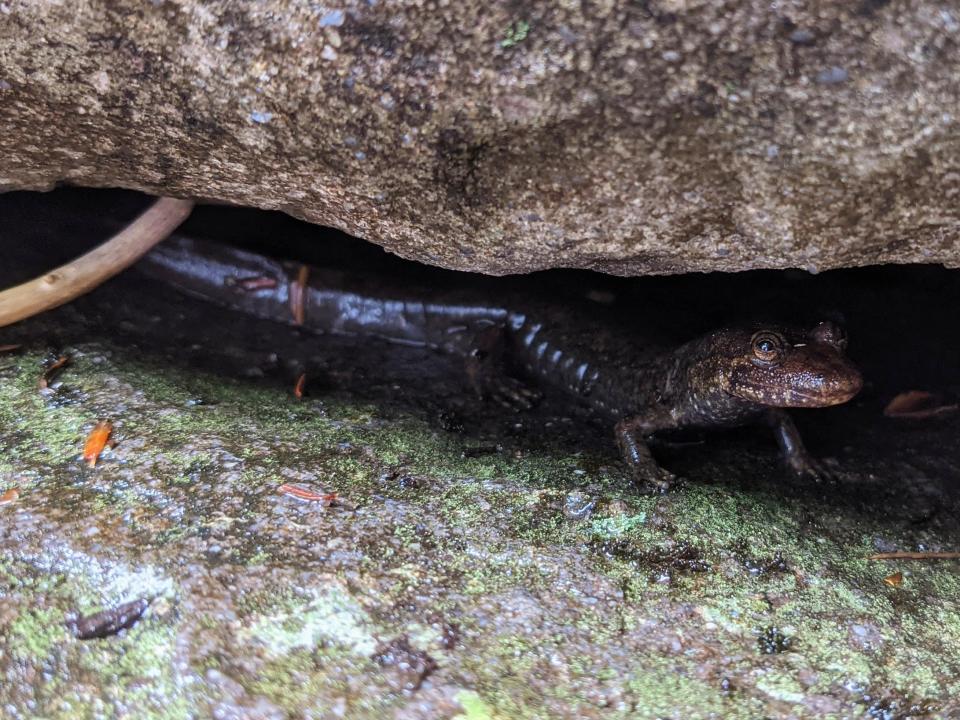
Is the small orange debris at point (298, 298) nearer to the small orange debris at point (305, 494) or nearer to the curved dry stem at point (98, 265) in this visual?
the curved dry stem at point (98, 265)

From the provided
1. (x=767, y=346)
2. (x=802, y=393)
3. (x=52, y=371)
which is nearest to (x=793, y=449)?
(x=802, y=393)

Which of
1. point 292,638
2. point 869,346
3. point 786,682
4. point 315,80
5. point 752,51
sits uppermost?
point 752,51

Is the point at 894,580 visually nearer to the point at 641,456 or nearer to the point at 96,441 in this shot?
the point at 641,456

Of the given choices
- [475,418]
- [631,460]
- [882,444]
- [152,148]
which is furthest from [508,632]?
[882,444]

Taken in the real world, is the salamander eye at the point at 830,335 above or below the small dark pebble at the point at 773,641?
above

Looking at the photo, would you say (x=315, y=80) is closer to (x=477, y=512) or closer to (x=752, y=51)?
(x=752, y=51)

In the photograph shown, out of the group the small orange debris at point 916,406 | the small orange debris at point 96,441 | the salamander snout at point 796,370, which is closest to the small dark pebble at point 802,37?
the salamander snout at point 796,370
